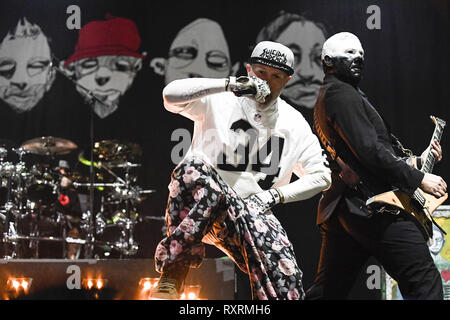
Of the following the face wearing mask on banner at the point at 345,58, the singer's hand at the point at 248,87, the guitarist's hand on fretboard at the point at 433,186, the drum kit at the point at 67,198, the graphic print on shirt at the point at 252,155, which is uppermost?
the face wearing mask on banner at the point at 345,58

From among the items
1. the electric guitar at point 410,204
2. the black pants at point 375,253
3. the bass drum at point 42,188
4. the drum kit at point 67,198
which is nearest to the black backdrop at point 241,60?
the drum kit at point 67,198

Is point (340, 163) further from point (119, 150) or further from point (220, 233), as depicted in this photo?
point (119, 150)

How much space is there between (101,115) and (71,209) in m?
1.36

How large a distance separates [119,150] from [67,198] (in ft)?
4.44

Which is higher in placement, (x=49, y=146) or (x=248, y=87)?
(x=248, y=87)

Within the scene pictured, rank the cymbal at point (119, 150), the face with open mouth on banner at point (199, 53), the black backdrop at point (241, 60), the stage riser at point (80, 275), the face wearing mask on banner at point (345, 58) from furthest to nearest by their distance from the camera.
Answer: the cymbal at point (119, 150)
the face with open mouth on banner at point (199, 53)
the black backdrop at point (241, 60)
the stage riser at point (80, 275)
the face wearing mask on banner at point (345, 58)

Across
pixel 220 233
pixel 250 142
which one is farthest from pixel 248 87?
pixel 220 233

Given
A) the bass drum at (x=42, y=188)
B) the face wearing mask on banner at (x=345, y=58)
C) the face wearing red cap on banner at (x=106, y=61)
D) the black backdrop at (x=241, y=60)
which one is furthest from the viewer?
the bass drum at (x=42, y=188)

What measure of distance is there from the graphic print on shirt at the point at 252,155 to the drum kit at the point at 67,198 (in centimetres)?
355

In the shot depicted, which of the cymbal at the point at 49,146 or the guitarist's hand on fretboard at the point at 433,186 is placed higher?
the guitarist's hand on fretboard at the point at 433,186

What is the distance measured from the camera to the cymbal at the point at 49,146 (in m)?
6.69

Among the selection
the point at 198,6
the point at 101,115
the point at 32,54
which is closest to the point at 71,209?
the point at 101,115

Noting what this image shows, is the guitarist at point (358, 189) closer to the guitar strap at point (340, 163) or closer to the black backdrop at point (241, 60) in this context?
the guitar strap at point (340, 163)

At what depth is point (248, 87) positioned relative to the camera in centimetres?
282
